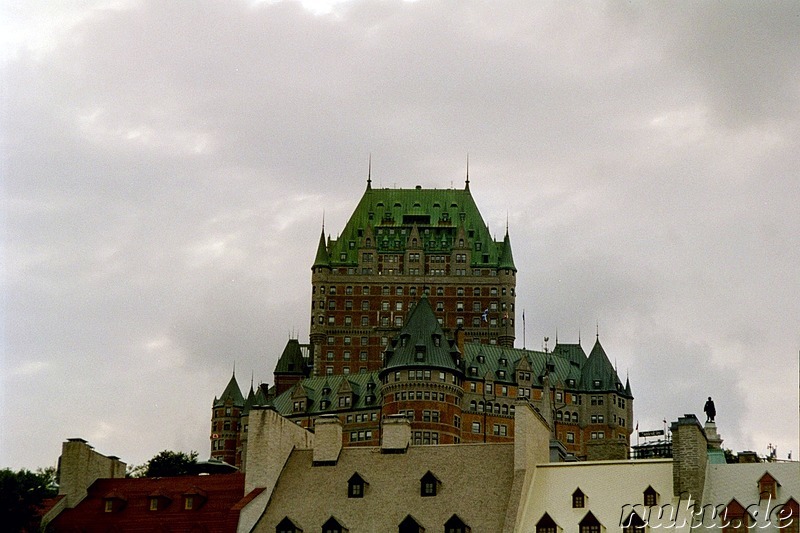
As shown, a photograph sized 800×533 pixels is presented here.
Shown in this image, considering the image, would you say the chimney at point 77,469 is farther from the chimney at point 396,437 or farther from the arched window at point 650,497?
the arched window at point 650,497

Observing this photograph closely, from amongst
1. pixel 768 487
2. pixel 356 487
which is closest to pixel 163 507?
pixel 356 487

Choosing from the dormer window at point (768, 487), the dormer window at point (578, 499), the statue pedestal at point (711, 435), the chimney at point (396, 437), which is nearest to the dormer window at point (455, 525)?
the dormer window at point (578, 499)

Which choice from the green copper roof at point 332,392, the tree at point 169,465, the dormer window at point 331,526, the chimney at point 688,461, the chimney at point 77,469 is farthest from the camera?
the green copper roof at point 332,392

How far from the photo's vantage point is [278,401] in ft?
637

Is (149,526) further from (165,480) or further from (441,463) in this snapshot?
(441,463)

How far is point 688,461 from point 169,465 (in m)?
71.8

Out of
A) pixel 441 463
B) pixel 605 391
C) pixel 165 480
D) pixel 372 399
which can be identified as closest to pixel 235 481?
pixel 165 480

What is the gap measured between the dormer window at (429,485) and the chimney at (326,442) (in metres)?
5.68

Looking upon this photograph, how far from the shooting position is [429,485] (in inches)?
3255

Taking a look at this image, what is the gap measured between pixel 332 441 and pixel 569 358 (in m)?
116

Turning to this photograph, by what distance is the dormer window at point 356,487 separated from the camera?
8319 cm

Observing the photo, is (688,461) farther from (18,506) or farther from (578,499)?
(18,506)

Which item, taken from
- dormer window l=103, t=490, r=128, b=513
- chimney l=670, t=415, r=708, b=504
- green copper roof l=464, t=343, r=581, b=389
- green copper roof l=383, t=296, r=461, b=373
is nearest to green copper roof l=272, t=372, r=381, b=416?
green copper roof l=383, t=296, r=461, b=373

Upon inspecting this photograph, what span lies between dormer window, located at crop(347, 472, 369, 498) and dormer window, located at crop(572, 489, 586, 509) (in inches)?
454
